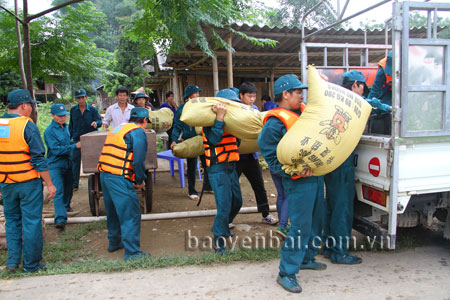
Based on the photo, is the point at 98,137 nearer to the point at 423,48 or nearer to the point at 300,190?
the point at 300,190

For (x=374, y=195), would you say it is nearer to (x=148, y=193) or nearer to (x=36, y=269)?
(x=148, y=193)

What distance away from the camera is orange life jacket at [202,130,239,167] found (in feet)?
11.1

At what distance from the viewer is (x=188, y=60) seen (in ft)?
28.8

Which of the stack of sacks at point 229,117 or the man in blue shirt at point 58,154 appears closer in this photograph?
the stack of sacks at point 229,117

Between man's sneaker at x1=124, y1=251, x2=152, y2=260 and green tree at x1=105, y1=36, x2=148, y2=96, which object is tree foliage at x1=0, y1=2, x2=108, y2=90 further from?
green tree at x1=105, y1=36, x2=148, y2=96

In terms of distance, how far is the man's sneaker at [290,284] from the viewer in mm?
2607

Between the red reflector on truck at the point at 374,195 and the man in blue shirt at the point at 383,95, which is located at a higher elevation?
the man in blue shirt at the point at 383,95

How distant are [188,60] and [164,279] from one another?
22.4 ft

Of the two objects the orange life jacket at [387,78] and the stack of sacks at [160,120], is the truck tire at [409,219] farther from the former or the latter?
the stack of sacks at [160,120]

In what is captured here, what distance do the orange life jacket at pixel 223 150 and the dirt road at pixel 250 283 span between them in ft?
3.36

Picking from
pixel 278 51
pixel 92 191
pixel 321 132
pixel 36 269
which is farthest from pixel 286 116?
pixel 278 51

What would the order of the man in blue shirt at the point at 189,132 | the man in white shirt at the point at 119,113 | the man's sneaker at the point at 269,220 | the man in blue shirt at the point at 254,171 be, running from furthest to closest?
the man in white shirt at the point at 119,113, the man in blue shirt at the point at 189,132, the man's sneaker at the point at 269,220, the man in blue shirt at the point at 254,171

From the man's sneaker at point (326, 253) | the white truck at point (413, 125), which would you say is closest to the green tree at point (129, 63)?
the man's sneaker at point (326, 253)

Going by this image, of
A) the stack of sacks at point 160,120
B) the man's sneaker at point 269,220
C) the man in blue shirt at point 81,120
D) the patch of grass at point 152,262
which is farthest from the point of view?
the stack of sacks at point 160,120
